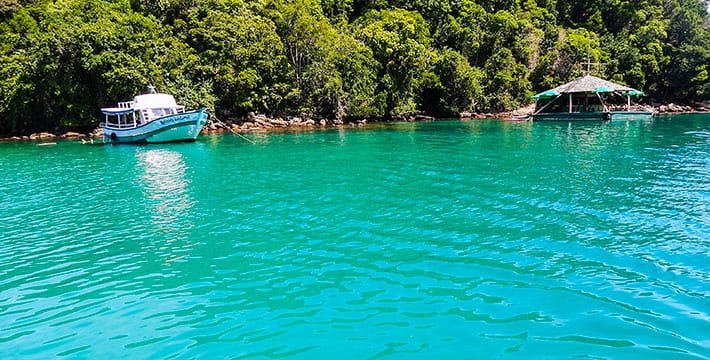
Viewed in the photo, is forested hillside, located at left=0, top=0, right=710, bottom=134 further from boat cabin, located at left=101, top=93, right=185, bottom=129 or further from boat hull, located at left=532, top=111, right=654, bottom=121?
boat hull, located at left=532, top=111, right=654, bottom=121

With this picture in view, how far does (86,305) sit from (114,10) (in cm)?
5278

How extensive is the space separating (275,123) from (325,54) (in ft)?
37.2

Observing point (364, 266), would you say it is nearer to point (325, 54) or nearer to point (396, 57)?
point (325, 54)

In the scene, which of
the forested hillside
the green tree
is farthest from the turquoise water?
the green tree

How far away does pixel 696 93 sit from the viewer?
7381cm

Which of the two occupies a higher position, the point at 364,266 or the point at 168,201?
the point at 168,201

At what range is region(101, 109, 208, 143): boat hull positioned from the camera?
35.0 m

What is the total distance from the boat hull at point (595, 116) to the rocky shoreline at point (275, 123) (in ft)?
37.2

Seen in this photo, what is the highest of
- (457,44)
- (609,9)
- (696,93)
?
(609,9)

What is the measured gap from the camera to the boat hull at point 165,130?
115 ft

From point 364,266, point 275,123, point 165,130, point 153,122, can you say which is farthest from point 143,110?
point 364,266

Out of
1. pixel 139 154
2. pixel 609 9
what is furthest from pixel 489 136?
pixel 609 9

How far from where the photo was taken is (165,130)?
3572 centimetres

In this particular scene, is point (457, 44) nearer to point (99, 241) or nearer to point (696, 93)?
point (696, 93)
